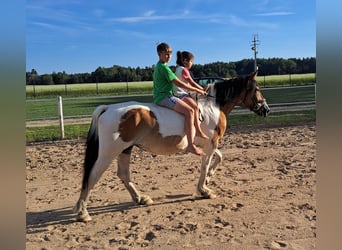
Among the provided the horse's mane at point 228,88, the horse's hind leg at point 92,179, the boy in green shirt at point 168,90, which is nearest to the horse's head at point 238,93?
the horse's mane at point 228,88

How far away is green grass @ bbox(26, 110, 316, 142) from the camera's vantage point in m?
9.73

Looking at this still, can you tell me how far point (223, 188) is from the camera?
5.06 meters

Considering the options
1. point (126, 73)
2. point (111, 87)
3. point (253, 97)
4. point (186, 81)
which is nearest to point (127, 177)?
point (186, 81)

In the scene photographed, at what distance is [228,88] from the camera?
16.6 feet

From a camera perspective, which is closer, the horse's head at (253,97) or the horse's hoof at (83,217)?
the horse's hoof at (83,217)

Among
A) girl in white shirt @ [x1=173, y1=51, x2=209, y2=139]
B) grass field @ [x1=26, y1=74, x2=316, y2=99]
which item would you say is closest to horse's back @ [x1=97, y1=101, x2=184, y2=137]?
girl in white shirt @ [x1=173, y1=51, x2=209, y2=139]

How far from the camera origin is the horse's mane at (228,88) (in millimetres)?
4984

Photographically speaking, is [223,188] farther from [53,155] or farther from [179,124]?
[53,155]

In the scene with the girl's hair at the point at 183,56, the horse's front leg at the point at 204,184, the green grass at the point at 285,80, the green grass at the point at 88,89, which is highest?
the green grass at the point at 285,80

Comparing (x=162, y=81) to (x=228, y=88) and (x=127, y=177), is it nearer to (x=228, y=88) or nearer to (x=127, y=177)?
(x=228, y=88)

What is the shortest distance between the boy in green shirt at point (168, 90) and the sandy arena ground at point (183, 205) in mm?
1011

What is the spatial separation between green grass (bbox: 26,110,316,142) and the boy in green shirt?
19.4 ft

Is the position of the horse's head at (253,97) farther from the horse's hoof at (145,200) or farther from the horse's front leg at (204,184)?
the horse's hoof at (145,200)

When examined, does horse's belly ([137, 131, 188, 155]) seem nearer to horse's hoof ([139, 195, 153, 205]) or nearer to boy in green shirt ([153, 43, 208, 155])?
boy in green shirt ([153, 43, 208, 155])
